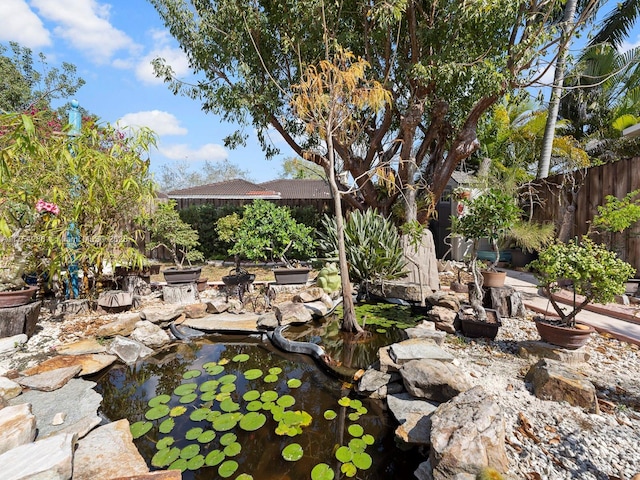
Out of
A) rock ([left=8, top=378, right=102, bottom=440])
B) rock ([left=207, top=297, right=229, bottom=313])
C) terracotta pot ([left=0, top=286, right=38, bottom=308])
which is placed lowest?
rock ([left=8, top=378, right=102, bottom=440])

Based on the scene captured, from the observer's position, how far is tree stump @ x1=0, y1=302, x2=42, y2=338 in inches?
125

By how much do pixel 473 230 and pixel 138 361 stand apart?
3622mm

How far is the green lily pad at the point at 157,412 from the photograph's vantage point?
2204mm

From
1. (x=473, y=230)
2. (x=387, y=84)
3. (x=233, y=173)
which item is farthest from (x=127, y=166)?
(x=233, y=173)

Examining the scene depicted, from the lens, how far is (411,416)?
205 centimetres

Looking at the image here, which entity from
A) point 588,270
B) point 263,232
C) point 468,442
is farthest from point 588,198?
point 468,442

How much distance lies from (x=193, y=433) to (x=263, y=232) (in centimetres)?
393

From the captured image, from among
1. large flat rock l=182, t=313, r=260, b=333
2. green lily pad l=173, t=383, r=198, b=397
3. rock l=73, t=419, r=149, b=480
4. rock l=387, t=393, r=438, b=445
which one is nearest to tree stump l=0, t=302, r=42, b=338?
large flat rock l=182, t=313, r=260, b=333

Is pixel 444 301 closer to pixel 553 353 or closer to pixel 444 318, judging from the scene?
pixel 444 318

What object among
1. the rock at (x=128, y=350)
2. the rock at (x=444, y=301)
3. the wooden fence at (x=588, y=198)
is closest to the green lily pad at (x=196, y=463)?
the rock at (x=128, y=350)

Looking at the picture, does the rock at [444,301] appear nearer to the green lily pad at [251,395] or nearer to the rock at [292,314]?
the rock at [292,314]

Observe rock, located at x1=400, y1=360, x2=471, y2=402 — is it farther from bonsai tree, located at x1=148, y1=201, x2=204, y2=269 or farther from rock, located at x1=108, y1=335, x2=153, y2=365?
bonsai tree, located at x1=148, y1=201, x2=204, y2=269

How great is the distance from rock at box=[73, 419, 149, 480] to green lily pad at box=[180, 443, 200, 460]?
8.2 inches

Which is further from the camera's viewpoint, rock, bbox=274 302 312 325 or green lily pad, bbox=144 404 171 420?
rock, bbox=274 302 312 325
